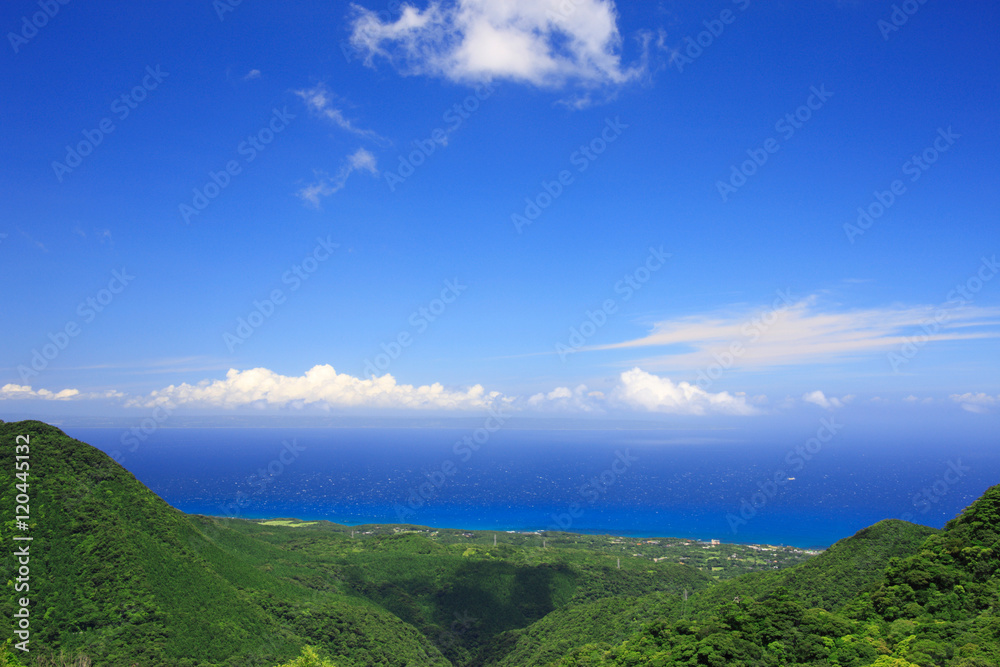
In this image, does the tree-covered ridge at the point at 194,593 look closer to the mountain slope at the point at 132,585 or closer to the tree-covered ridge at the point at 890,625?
the mountain slope at the point at 132,585

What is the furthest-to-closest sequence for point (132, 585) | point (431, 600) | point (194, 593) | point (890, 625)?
point (431, 600)
point (194, 593)
point (132, 585)
point (890, 625)

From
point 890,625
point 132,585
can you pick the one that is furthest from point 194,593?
point 890,625

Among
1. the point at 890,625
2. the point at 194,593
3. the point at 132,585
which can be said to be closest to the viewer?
the point at 890,625

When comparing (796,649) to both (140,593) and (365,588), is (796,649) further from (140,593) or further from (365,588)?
(365,588)

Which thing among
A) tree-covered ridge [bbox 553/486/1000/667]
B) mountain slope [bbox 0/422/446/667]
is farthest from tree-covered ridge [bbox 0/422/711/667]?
tree-covered ridge [bbox 553/486/1000/667]

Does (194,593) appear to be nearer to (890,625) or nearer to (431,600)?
(431,600)

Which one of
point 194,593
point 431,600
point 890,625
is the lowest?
point 431,600

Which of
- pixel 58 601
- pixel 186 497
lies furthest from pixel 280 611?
pixel 186 497

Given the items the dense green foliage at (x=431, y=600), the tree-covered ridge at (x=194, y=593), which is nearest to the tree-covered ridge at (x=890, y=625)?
the dense green foliage at (x=431, y=600)

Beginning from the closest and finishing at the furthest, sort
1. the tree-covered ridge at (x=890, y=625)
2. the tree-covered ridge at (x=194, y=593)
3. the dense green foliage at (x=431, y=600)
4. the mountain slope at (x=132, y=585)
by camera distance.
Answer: the tree-covered ridge at (x=890, y=625)
the dense green foliage at (x=431, y=600)
the mountain slope at (x=132, y=585)
the tree-covered ridge at (x=194, y=593)
